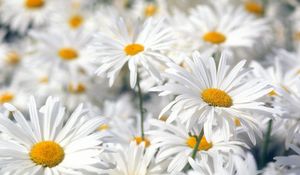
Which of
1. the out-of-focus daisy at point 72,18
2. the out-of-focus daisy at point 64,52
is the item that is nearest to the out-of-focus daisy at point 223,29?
the out-of-focus daisy at point 64,52

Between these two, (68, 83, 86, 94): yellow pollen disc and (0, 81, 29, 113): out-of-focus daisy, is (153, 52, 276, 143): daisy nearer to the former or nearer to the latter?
(68, 83, 86, 94): yellow pollen disc

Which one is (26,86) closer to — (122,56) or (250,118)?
(122,56)

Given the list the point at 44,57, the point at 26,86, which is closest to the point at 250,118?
the point at 44,57

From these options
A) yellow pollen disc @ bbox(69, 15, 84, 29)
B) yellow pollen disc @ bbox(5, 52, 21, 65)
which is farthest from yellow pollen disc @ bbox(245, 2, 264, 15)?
yellow pollen disc @ bbox(5, 52, 21, 65)

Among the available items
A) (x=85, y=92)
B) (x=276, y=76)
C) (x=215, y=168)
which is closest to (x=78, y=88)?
(x=85, y=92)

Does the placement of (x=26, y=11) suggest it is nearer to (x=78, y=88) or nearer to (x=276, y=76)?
(x=78, y=88)

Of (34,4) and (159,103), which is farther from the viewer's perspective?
(34,4)
